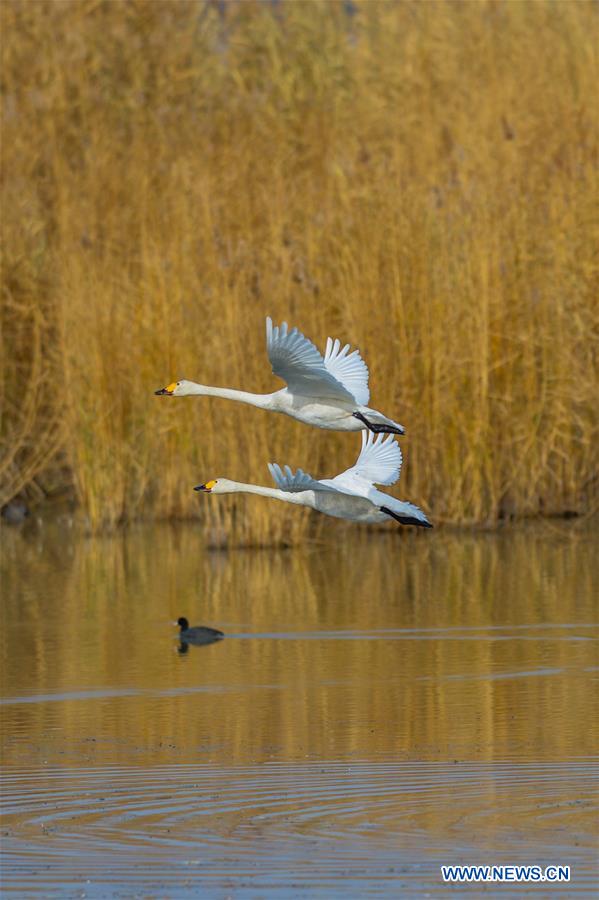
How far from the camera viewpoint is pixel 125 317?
696 inches

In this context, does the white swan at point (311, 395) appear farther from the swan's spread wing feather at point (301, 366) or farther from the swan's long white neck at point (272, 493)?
the swan's long white neck at point (272, 493)

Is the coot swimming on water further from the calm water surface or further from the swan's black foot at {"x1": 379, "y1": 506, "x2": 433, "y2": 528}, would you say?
the swan's black foot at {"x1": 379, "y1": 506, "x2": 433, "y2": 528}

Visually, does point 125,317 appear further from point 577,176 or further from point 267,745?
point 267,745

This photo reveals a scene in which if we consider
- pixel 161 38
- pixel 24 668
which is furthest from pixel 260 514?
pixel 161 38

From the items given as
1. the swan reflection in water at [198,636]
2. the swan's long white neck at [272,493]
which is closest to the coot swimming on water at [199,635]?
the swan reflection in water at [198,636]

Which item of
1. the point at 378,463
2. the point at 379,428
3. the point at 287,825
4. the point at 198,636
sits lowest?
the point at 287,825

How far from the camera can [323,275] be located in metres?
16.4

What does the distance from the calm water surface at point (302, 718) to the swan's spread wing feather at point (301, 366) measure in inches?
61.1

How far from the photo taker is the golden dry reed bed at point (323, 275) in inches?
630

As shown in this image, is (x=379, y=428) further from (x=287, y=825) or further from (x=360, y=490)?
(x=287, y=825)

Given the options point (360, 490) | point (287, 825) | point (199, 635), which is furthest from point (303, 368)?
point (199, 635)

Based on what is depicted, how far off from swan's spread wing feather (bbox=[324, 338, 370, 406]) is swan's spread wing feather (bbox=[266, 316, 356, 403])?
1.62 ft

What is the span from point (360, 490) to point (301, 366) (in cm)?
81

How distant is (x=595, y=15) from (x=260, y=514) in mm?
7431
